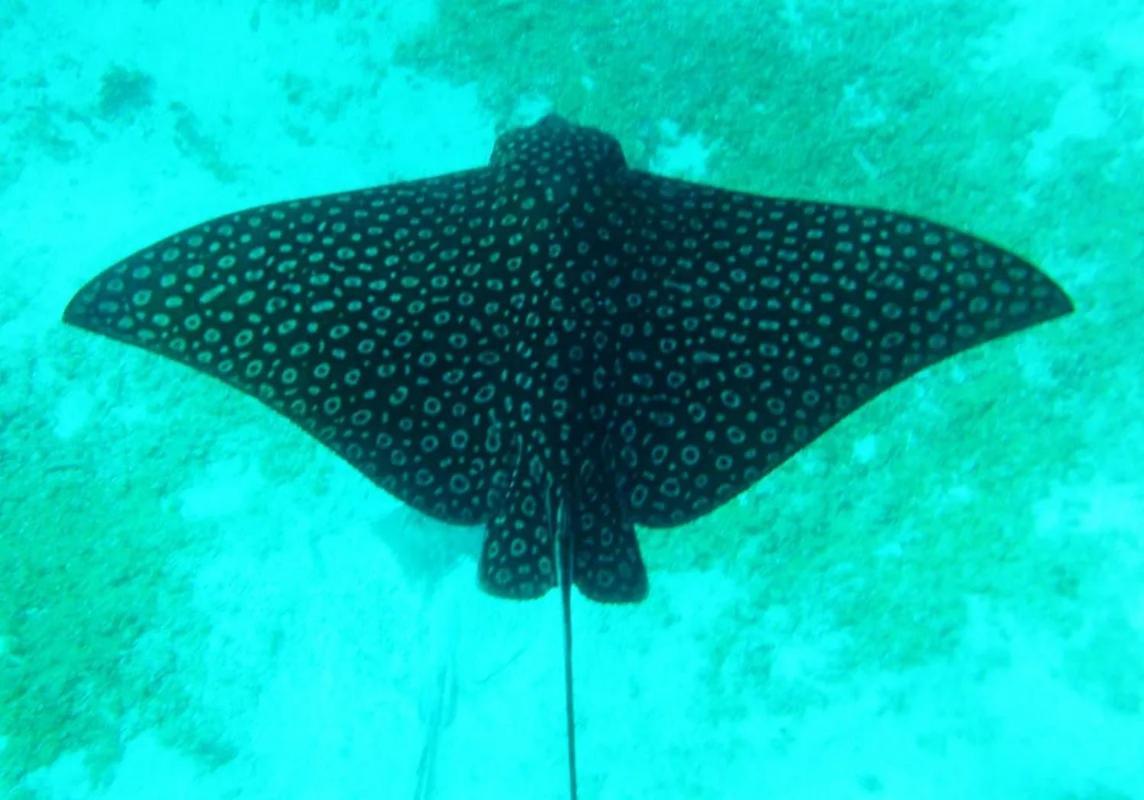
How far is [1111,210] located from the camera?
3.92 metres

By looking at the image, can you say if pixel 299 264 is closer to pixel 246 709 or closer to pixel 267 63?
pixel 246 709

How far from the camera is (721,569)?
11.8 feet

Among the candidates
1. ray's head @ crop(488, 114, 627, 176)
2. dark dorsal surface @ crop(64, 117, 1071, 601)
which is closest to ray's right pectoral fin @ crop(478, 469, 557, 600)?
dark dorsal surface @ crop(64, 117, 1071, 601)

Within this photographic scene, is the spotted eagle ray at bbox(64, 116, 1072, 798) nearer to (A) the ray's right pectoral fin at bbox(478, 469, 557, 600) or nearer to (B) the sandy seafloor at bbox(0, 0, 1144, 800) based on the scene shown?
(A) the ray's right pectoral fin at bbox(478, 469, 557, 600)

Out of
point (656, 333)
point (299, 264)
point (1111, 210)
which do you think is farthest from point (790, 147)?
point (299, 264)

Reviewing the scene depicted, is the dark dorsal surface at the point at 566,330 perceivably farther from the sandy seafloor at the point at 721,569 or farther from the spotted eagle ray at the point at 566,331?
the sandy seafloor at the point at 721,569

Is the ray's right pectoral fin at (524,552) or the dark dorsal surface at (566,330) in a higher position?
the dark dorsal surface at (566,330)

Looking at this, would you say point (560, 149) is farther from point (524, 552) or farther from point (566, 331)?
point (524, 552)

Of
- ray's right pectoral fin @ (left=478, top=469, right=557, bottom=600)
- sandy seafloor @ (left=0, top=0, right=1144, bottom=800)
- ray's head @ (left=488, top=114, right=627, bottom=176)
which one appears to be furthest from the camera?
sandy seafloor @ (left=0, top=0, right=1144, bottom=800)

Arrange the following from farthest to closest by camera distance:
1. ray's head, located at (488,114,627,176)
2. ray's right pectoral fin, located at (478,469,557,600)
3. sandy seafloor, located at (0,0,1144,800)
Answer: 1. sandy seafloor, located at (0,0,1144,800)
2. ray's head, located at (488,114,627,176)
3. ray's right pectoral fin, located at (478,469,557,600)

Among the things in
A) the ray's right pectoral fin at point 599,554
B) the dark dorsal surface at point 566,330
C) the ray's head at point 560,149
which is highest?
the ray's head at point 560,149

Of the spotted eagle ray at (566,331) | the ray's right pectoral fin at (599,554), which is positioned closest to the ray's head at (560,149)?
the spotted eagle ray at (566,331)

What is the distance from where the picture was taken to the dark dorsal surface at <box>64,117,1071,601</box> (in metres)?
2.52

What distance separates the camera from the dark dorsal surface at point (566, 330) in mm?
2523
